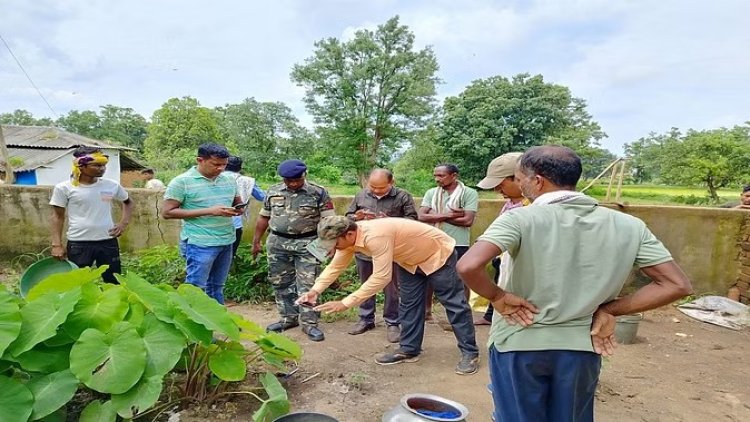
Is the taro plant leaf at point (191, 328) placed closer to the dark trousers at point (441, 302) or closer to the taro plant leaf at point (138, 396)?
the taro plant leaf at point (138, 396)

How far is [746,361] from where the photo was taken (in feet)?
13.0

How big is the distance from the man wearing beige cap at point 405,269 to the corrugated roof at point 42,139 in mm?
20092

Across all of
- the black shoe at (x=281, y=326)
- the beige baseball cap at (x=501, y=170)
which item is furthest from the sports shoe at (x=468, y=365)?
the black shoe at (x=281, y=326)

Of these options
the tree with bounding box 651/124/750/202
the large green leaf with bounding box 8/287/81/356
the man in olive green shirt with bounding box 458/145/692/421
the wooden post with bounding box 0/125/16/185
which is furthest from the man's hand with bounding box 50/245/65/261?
the tree with bounding box 651/124/750/202

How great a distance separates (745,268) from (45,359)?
6.53 m

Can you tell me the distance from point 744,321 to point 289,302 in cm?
461

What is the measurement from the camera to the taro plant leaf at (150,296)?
7.75 ft

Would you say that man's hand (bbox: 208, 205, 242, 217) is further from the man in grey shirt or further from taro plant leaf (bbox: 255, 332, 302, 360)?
taro plant leaf (bbox: 255, 332, 302, 360)

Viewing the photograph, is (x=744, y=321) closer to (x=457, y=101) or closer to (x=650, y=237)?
(x=650, y=237)

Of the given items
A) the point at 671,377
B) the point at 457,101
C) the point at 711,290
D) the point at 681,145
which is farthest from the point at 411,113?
the point at 671,377

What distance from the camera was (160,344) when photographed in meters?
2.27

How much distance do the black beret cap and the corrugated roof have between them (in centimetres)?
1915

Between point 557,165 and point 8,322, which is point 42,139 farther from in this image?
point 557,165

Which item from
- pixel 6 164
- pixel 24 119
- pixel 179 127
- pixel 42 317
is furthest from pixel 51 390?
pixel 24 119
